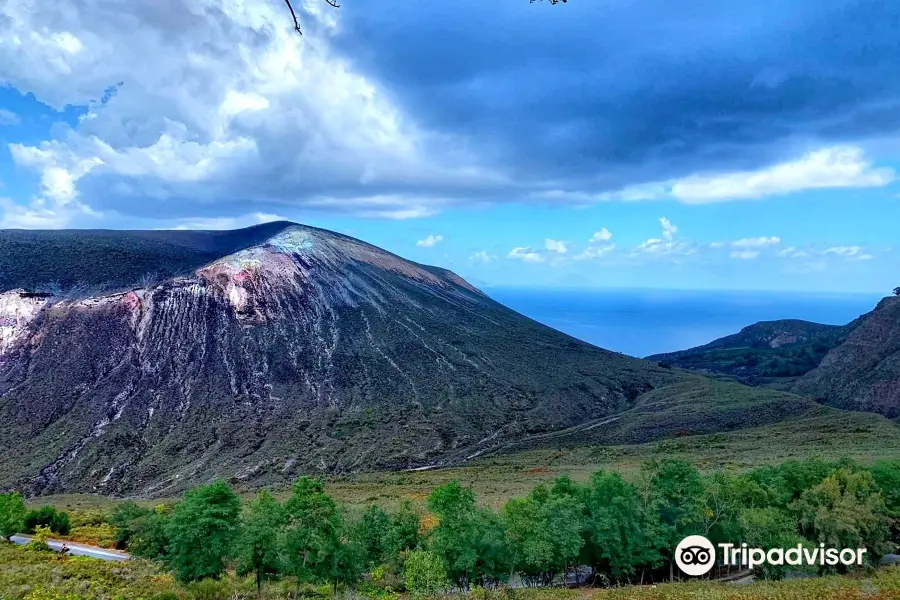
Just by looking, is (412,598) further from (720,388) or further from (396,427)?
(720,388)

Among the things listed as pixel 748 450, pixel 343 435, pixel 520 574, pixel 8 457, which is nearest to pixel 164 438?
pixel 8 457

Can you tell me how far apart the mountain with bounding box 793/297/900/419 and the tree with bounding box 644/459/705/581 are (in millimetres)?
61247

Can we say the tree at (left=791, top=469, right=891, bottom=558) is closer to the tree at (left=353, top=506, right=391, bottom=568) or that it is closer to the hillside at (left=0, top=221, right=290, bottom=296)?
the tree at (left=353, top=506, right=391, bottom=568)

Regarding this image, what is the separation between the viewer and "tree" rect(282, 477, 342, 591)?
2386 cm

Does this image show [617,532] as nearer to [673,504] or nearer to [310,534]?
[673,504]

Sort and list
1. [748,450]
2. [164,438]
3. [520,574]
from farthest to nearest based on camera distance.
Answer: [164,438] < [748,450] < [520,574]

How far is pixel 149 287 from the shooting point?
8681cm

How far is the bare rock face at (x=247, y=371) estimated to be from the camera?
→ 61781 mm

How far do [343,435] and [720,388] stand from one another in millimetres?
54647

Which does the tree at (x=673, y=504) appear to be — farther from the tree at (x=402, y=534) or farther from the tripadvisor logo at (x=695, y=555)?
the tree at (x=402, y=534)

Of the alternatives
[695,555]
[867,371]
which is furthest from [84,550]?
[867,371]

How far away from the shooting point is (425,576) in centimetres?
2253

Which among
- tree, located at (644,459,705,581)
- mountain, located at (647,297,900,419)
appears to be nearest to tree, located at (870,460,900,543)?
tree, located at (644,459,705,581)

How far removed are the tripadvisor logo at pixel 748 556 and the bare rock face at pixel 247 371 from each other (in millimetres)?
39780
